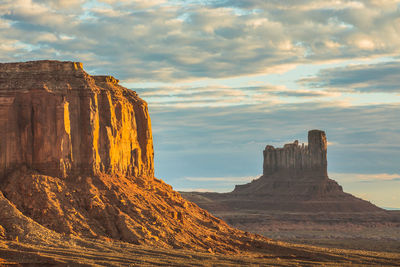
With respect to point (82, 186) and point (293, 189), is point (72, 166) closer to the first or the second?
point (82, 186)

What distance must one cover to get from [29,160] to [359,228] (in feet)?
288

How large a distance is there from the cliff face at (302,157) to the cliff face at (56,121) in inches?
4241

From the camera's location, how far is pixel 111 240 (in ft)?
178

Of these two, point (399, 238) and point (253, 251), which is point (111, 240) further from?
point (399, 238)

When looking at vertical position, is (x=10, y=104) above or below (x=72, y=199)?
above

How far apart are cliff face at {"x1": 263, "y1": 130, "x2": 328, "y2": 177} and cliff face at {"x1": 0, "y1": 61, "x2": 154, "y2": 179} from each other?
107719 mm

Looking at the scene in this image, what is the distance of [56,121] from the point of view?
5834cm

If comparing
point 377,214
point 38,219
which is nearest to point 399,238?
point 377,214

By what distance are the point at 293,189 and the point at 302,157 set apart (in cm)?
943

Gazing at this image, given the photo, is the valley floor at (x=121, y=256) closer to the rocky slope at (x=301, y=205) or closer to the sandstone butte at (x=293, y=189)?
the rocky slope at (x=301, y=205)

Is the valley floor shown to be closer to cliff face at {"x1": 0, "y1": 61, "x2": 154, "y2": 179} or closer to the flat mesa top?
cliff face at {"x1": 0, "y1": 61, "x2": 154, "y2": 179}

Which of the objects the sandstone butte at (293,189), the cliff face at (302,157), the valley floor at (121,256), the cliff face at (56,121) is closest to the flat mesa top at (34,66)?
the cliff face at (56,121)

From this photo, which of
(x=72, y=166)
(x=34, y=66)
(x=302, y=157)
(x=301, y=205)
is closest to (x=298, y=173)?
(x=302, y=157)

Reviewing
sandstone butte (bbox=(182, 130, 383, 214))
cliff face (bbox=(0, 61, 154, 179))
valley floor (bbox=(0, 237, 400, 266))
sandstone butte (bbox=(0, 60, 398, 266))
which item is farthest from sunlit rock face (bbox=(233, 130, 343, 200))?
cliff face (bbox=(0, 61, 154, 179))
